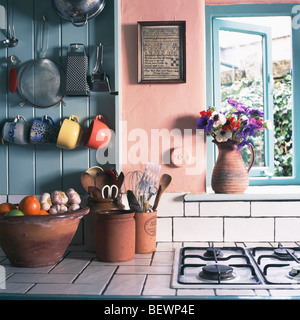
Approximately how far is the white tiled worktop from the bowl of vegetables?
4 centimetres

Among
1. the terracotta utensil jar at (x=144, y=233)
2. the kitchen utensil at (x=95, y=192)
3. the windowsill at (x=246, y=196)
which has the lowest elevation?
the terracotta utensil jar at (x=144, y=233)

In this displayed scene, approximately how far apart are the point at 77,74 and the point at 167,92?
1.31 ft

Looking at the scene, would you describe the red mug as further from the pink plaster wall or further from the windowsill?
the windowsill

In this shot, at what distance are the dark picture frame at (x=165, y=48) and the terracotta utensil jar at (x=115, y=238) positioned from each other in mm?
656

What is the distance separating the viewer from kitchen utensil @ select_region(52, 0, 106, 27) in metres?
1.74

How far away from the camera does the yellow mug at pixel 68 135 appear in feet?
5.86

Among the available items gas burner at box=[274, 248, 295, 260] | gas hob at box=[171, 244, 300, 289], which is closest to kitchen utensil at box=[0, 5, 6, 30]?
gas hob at box=[171, 244, 300, 289]

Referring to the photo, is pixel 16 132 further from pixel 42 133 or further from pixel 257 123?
pixel 257 123

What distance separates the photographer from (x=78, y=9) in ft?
5.74

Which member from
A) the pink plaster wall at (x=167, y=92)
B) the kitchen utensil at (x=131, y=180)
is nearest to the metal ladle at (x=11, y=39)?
the pink plaster wall at (x=167, y=92)

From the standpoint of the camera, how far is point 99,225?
5.09 feet

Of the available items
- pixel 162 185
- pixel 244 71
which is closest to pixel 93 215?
pixel 162 185

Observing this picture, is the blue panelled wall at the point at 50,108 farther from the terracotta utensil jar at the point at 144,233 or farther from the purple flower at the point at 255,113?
the purple flower at the point at 255,113
